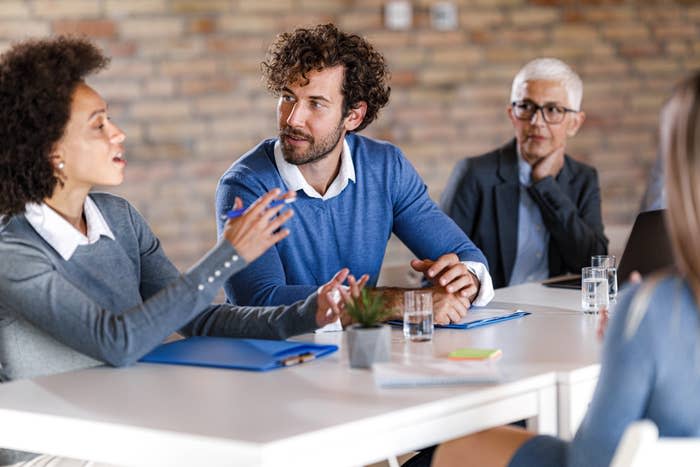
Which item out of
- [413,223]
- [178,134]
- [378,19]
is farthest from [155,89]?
[413,223]

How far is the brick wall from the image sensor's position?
4.82m

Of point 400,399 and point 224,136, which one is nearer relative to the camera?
point 400,399

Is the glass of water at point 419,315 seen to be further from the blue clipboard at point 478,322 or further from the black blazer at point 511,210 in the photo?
the black blazer at point 511,210

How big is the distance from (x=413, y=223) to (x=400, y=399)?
4.54ft

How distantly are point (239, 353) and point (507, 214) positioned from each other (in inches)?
68.3

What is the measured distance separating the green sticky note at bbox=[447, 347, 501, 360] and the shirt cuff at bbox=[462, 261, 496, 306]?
600 millimetres

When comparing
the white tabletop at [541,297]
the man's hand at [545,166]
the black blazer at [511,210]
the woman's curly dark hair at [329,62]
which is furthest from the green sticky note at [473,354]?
the man's hand at [545,166]

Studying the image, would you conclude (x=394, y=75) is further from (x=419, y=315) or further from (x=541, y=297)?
(x=419, y=315)

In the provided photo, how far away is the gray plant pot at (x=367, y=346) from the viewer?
1.95m

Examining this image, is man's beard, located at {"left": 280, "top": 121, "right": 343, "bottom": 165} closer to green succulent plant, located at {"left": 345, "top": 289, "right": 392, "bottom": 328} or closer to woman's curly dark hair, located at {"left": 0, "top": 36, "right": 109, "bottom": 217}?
woman's curly dark hair, located at {"left": 0, "top": 36, "right": 109, "bottom": 217}

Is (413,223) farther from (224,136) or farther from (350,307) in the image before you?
(224,136)

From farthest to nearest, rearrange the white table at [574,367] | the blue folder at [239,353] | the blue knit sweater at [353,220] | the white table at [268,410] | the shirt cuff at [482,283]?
the blue knit sweater at [353,220] < the shirt cuff at [482,283] < the blue folder at [239,353] < the white table at [574,367] < the white table at [268,410]

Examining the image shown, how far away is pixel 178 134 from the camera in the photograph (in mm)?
4914

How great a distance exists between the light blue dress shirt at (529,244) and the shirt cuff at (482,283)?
0.89 meters
